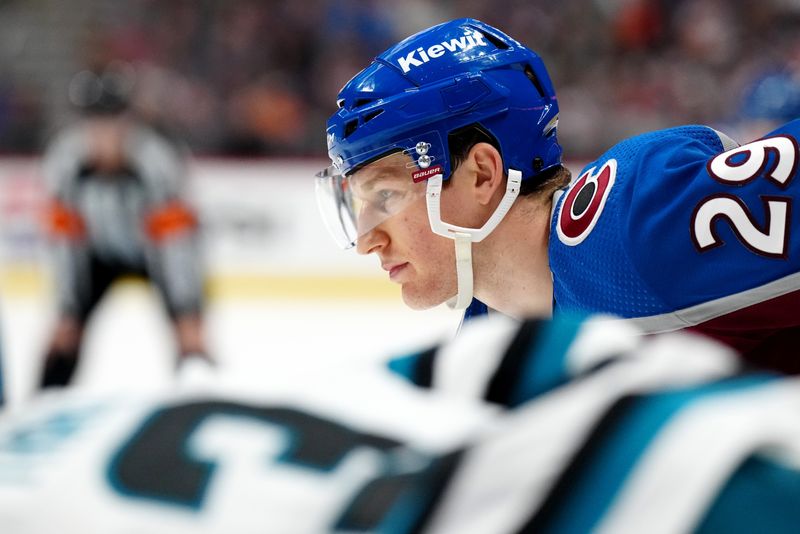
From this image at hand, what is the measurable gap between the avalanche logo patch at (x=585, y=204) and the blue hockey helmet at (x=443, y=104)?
0.19 m

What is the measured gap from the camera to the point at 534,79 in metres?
1.94

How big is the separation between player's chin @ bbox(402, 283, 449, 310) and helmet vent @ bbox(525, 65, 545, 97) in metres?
0.40

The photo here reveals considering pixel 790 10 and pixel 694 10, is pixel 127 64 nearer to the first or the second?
pixel 694 10

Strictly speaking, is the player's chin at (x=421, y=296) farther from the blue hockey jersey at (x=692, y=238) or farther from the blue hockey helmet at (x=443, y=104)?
the blue hockey jersey at (x=692, y=238)

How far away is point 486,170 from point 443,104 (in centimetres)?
16

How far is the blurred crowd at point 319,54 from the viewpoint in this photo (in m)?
7.91

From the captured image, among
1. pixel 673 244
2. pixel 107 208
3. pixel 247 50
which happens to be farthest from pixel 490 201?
pixel 247 50

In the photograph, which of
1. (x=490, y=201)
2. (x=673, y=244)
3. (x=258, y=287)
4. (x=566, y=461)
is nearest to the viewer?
(x=566, y=461)

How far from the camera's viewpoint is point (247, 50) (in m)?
8.55

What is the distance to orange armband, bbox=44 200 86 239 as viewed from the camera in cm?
493

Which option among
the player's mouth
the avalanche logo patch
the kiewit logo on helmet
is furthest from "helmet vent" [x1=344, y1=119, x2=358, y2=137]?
the avalanche logo patch

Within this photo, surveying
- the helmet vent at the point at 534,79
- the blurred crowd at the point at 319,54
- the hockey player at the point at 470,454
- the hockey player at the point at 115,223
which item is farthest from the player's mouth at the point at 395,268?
the blurred crowd at the point at 319,54

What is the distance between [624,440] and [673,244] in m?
1.11

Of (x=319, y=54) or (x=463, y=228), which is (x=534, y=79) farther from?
(x=319, y=54)
